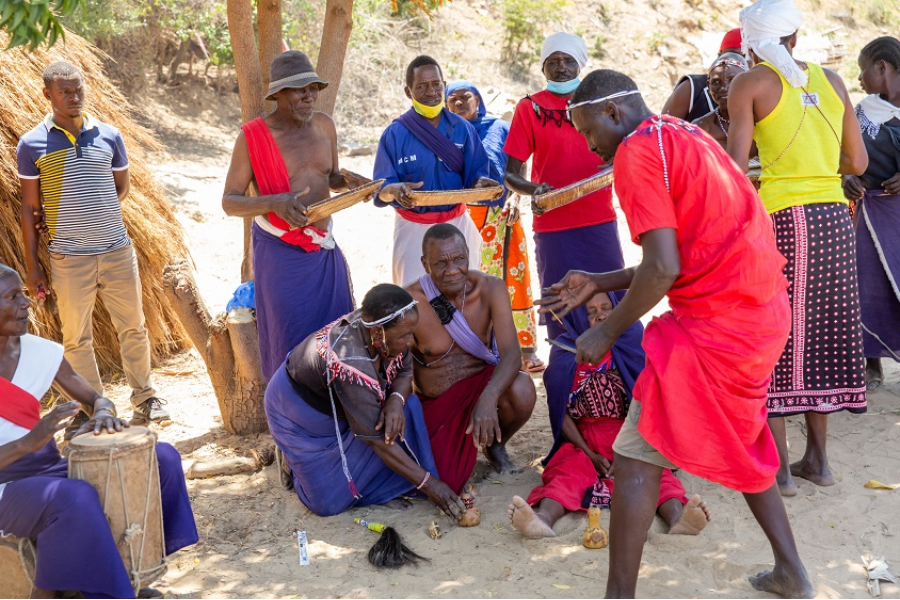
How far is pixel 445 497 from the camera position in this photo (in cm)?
416

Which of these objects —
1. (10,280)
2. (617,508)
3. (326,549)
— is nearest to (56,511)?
(10,280)

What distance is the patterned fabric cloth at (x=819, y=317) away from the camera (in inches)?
158

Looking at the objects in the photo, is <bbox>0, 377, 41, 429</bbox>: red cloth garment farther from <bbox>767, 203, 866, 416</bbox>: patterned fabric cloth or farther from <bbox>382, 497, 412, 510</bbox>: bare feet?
<bbox>767, 203, 866, 416</bbox>: patterned fabric cloth

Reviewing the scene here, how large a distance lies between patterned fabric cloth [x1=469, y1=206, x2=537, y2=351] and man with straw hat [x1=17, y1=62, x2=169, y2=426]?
2.45 metres

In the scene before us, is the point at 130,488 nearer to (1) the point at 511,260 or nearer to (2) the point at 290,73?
(2) the point at 290,73

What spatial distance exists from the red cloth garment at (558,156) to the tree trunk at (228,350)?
1.95 metres

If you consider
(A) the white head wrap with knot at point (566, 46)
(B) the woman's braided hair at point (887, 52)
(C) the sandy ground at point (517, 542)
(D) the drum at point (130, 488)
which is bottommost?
(C) the sandy ground at point (517, 542)

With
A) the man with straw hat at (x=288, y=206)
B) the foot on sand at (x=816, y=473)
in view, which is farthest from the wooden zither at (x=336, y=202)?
the foot on sand at (x=816, y=473)

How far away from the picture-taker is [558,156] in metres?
5.41

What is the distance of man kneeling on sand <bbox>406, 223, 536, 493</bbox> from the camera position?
4441mm

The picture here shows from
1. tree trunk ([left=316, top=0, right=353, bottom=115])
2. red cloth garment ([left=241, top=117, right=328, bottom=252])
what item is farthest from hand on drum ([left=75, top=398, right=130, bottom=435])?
tree trunk ([left=316, top=0, right=353, bottom=115])

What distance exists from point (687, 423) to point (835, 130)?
1759 millimetres

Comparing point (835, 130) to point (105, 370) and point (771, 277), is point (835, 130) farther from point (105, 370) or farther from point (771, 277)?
point (105, 370)

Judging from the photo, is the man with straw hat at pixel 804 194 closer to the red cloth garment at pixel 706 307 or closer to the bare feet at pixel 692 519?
the bare feet at pixel 692 519
